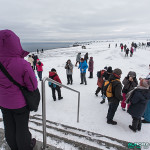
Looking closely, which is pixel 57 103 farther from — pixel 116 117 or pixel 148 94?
pixel 148 94

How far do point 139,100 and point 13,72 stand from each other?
299cm

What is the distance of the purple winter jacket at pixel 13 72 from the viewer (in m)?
1.26

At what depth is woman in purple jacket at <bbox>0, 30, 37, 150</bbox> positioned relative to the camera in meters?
1.27

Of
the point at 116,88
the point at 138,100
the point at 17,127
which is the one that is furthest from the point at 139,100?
the point at 17,127

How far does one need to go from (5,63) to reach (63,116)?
3.03 m

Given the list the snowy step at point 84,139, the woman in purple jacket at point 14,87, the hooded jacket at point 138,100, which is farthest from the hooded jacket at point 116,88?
the woman in purple jacket at point 14,87

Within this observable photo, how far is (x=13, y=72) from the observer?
1.27 meters

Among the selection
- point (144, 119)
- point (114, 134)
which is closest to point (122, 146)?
point (114, 134)

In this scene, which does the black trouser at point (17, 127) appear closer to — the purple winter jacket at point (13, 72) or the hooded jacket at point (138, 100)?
the purple winter jacket at point (13, 72)

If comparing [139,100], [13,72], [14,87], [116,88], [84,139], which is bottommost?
[84,139]

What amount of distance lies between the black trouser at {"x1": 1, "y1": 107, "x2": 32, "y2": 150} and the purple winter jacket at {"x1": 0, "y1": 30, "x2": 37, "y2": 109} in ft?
0.42

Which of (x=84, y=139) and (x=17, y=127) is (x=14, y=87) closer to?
(x=17, y=127)

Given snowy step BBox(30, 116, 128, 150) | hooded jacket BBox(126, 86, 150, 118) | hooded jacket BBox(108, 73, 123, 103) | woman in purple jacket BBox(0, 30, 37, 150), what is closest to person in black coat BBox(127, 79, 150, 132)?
hooded jacket BBox(126, 86, 150, 118)

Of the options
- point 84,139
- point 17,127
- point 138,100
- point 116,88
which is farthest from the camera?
point 116,88
